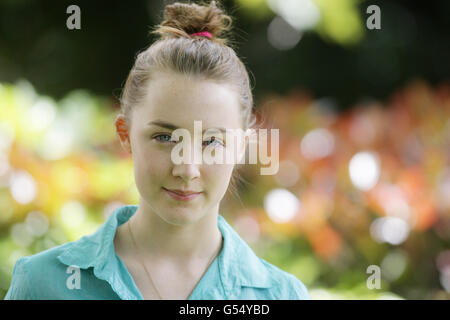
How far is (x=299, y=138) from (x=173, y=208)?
1.24 m

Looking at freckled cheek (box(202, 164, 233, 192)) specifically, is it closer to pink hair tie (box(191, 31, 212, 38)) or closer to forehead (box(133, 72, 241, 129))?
forehead (box(133, 72, 241, 129))

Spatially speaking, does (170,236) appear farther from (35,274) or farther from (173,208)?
(35,274)

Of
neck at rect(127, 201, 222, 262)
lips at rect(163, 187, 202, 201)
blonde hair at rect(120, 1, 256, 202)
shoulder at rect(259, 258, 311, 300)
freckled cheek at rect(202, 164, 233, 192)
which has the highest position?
blonde hair at rect(120, 1, 256, 202)

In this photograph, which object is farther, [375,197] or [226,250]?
[375,197]

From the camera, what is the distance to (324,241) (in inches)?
69.4

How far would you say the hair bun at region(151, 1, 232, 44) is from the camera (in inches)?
37.0

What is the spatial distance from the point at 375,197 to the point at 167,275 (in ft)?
3.47

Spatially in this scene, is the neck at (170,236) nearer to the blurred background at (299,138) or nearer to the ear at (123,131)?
the ear at (123,131)

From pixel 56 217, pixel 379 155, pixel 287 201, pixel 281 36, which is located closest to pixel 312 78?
pixel 281 36

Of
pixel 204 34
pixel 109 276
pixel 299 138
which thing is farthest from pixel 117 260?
pixel 299 138

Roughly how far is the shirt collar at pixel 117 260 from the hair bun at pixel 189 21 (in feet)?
1.06

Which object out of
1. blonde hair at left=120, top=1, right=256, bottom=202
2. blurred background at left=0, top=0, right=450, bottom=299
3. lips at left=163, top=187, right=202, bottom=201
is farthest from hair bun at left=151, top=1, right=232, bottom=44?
blurred background at left=0, top=0, right=450, bottom=299

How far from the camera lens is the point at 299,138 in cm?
205

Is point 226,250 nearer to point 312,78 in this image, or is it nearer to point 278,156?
point 278,156
